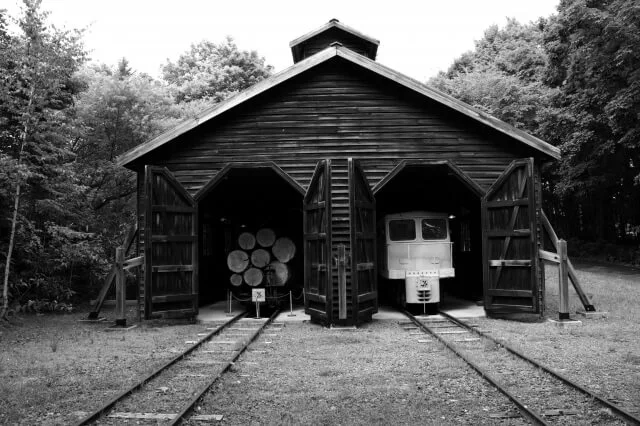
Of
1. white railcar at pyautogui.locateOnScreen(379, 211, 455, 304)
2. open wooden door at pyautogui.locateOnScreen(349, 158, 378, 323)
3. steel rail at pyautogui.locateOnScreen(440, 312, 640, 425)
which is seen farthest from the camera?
white railcar at pyautogui.locateOnScreen(379, 211, 455, 304)

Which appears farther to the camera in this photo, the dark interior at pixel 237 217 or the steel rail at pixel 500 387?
the dark interior at pixel 237 217

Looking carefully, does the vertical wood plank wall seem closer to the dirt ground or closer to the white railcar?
the white railcar

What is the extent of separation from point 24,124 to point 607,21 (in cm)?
2117

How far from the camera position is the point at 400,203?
20172 mm

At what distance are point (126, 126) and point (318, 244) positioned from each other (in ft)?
35.6

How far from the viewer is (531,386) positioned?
23.2 feet

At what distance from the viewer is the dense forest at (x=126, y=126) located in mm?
12906

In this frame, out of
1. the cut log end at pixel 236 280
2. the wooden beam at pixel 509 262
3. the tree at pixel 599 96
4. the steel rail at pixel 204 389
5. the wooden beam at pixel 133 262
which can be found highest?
the tree at pixel 599 96

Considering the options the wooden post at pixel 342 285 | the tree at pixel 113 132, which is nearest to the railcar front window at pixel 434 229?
the wooden post at pixel 342 285

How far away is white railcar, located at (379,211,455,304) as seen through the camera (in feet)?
49.0

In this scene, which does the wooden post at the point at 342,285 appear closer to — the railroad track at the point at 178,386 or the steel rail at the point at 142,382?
the railroad track at the point at 178,386

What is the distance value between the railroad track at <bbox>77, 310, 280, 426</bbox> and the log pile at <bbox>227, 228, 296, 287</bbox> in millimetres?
4786

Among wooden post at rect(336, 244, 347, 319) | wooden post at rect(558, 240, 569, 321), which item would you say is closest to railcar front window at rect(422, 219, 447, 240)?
wooden post at rect(558, 240, 569, 321)

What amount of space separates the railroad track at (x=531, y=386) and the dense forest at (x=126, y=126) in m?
9.74
